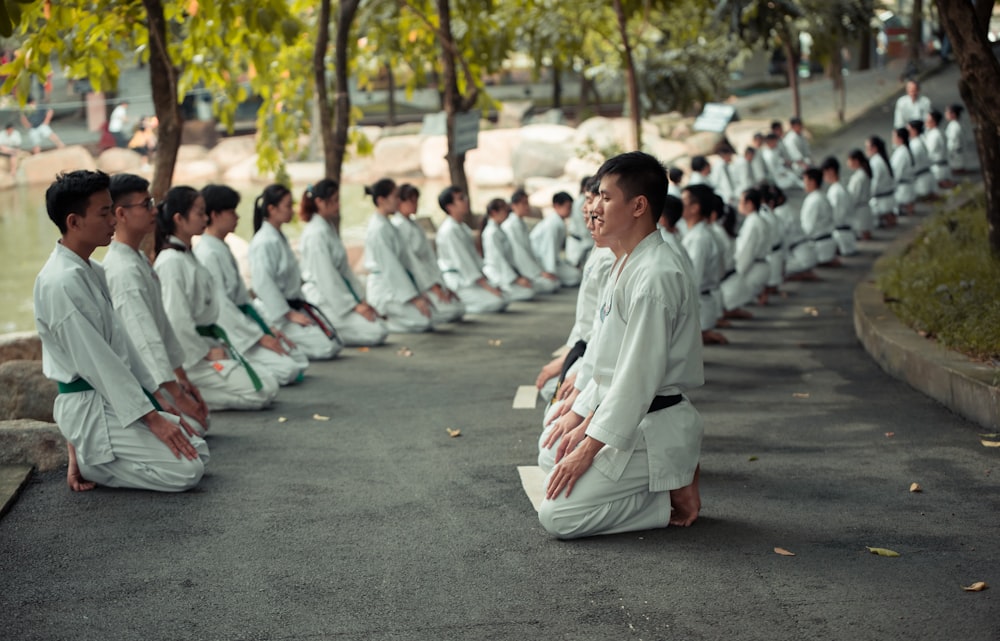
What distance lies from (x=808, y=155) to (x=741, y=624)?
690 inches

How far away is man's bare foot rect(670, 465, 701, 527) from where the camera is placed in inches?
180

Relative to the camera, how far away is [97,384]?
5117 mm

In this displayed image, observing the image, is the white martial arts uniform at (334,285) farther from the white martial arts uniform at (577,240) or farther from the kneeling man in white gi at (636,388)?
the kneeling man in white gi at (636,388)

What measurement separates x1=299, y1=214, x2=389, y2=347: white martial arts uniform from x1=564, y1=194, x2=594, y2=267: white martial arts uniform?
15.8 ft

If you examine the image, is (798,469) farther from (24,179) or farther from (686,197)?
(24,179)

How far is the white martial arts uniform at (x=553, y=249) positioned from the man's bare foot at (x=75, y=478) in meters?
8.48

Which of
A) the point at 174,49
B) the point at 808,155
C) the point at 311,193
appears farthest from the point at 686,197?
the point at 808,155

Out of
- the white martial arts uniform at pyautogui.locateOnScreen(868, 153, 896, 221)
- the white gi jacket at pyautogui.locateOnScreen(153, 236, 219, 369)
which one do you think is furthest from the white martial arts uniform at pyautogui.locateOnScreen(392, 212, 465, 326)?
the white martial arts uniform at pyautogui.locateOnScreen(868, 153, 896, 221)

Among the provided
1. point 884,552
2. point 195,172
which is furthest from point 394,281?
point 195,172

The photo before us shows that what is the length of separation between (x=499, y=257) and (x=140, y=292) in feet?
22.4

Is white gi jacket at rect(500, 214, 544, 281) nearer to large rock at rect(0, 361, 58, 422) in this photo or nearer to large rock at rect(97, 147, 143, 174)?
large rock at rect(0, 361, 58, 422)

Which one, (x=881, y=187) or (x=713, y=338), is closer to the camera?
(x=713, y=338)

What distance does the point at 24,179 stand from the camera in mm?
20641

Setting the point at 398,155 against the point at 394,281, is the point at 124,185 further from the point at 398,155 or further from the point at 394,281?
the point at 398,155
